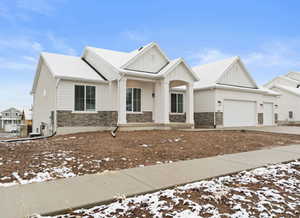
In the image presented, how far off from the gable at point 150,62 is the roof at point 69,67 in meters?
2.42

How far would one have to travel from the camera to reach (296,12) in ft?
44.3

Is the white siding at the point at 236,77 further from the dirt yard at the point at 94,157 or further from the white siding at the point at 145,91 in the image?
the dirt yard at the point at 94,157

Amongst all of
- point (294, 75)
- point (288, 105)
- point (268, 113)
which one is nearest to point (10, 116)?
point (268, 113)

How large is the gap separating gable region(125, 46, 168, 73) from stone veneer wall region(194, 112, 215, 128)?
5456 millimetres

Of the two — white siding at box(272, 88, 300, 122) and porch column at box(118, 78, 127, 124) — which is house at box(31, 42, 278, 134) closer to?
porch column at box(118, 78, 127, 124)

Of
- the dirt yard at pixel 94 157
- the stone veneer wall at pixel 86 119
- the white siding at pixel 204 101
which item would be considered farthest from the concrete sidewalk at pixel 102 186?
the white siding at pixel 204 101

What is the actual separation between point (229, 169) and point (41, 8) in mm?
13261

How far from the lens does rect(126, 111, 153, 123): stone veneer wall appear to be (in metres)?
13.7

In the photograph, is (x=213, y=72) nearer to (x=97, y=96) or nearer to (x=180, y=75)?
(x=180, y=75)

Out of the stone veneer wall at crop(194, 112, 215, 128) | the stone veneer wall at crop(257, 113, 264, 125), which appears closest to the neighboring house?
the stone veneer wall at crop(194, 112, 215, 128)

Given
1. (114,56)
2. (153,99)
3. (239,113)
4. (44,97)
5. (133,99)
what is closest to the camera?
(133,99)

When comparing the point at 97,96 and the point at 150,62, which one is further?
the point at 150,62

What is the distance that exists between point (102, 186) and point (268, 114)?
20.3 metres

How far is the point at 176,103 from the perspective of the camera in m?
16.2
